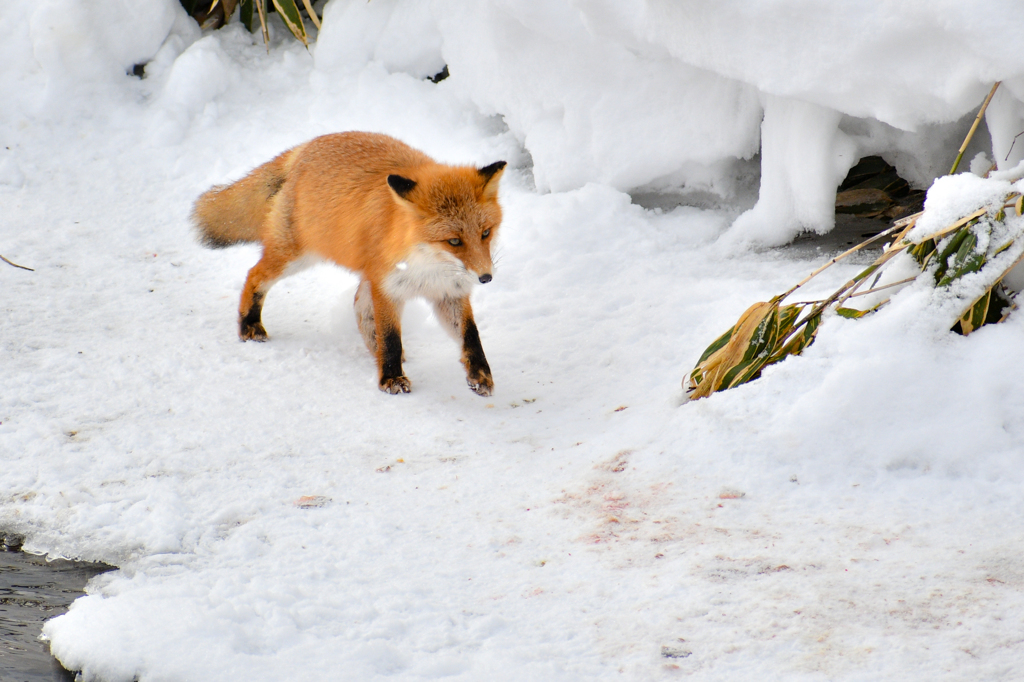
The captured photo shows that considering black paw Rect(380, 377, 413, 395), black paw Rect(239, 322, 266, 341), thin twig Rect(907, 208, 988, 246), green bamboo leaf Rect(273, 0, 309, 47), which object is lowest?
black paw Rect(380, 377, 413, 395)

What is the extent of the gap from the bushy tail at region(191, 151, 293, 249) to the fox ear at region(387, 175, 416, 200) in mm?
1005

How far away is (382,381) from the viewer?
371cm

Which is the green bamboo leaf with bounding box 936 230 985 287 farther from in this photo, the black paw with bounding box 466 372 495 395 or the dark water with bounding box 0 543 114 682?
the dark water with bounding box 0 543 114 682

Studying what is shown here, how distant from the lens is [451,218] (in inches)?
139

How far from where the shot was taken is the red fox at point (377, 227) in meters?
3.55

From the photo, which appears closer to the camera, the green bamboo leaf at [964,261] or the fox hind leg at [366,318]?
the green bamboo leaf at [964,261]

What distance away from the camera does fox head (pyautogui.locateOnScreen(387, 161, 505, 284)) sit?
3510mm

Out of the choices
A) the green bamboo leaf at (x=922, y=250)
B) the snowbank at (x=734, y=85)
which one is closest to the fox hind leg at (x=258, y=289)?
the snowbank at (x=734, y=85)

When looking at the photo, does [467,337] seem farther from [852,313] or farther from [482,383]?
[852,313]

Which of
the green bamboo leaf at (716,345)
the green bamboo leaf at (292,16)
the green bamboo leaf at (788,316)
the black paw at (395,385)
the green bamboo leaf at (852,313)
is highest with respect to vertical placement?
the green bamboo leaf at (292,16)

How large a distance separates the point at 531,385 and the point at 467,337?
0.36 meters

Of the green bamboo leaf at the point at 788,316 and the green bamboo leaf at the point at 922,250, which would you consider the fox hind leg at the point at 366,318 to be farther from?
the green bamboo leaf at the point at 922,250

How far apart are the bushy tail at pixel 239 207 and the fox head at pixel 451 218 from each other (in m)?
1.02

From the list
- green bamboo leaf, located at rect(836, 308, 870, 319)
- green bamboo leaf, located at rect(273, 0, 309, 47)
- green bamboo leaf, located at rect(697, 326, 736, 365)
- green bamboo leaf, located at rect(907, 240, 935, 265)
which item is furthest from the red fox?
green bamboo leaf, located at rect(273, 0, 309, 47)
